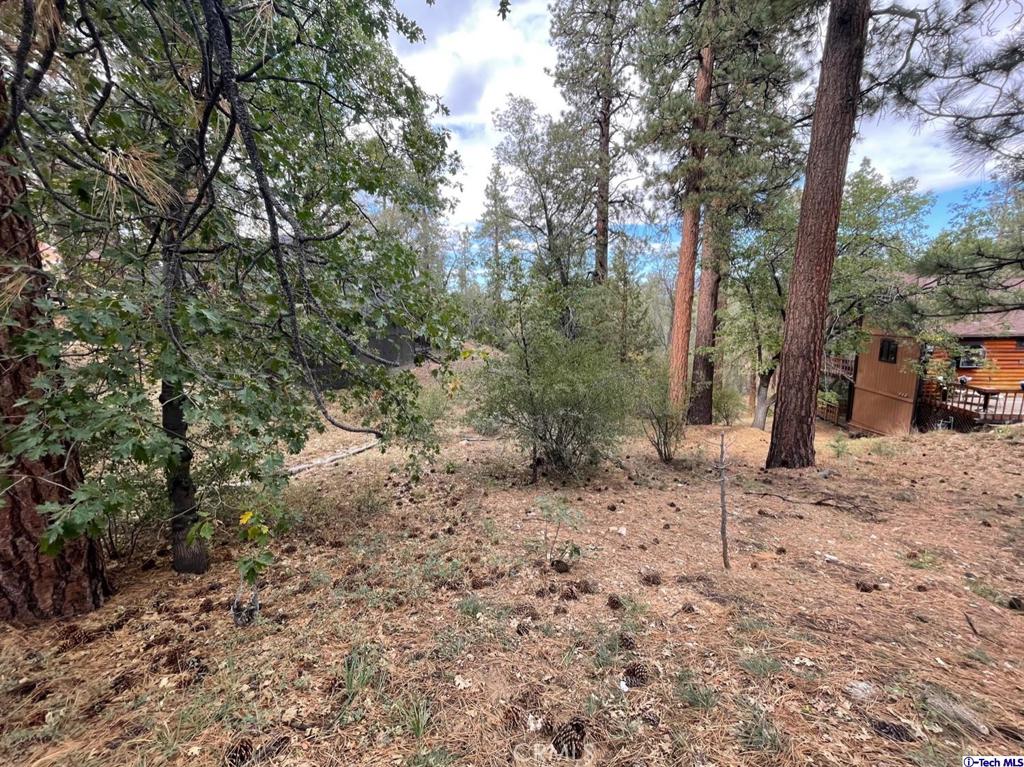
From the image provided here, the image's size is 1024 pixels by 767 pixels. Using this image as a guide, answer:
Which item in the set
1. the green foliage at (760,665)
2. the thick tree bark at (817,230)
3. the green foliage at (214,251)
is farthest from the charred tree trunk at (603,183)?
the green foliage at (760,665)

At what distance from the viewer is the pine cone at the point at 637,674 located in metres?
1.49

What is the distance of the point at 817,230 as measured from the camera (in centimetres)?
448

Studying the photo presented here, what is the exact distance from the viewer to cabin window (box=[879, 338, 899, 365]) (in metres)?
10.9

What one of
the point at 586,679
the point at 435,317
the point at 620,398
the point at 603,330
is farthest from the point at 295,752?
the point at 603,330

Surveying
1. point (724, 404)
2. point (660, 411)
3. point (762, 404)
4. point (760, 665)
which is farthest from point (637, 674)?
point (762, 404)

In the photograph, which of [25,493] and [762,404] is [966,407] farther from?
[25,493]

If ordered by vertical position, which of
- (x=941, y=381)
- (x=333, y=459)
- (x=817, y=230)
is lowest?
(x=333, y=459)

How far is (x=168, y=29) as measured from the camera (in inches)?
79.0

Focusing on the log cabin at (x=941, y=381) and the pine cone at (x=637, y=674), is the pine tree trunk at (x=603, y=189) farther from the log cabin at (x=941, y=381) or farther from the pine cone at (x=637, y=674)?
the pine cone at (x=637, y=674)

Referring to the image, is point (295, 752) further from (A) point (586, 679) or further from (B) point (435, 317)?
(B) point (435, 317)

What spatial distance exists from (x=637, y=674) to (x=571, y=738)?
1.23 ft

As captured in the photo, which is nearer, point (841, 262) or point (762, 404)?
point (841, 262)

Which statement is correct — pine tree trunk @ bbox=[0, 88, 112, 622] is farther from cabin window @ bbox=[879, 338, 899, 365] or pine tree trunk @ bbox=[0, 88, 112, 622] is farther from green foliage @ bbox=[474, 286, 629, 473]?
cabin window @ bbox=[879, 338, 899, 365]

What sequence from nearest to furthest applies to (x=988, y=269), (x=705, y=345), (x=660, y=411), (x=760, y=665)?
1. (x=760, y=665)
2. (x=988, y=269)
3. (x=660, y=411)
4. (x=705, y=345)
